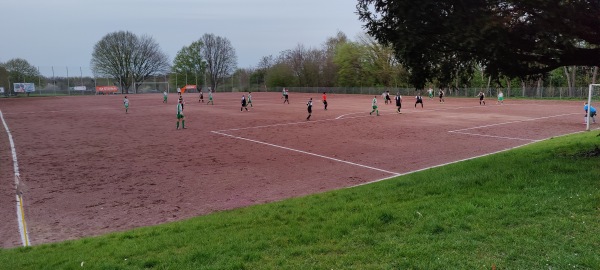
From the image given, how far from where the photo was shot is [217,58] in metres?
123

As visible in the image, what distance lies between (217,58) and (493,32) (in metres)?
119

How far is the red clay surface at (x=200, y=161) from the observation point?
1133 cm

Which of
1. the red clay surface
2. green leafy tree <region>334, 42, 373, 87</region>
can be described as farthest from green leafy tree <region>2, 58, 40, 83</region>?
the red clay surface

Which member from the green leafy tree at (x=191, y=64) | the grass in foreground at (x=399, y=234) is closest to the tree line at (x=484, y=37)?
the grass in foreground at (x=399, y=234)

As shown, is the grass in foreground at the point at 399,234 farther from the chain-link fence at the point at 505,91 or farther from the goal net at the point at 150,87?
the goal net at the point at 150,87

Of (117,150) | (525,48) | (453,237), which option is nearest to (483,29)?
(525,48)

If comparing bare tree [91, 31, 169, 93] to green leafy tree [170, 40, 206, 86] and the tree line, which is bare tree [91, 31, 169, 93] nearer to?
green leafy tree [170, 40, 206, 86]

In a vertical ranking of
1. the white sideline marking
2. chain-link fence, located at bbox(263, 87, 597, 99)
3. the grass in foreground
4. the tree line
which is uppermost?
the tree line

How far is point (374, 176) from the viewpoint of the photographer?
46.7 feet

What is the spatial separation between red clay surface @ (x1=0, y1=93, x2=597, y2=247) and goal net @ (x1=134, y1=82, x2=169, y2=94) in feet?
245

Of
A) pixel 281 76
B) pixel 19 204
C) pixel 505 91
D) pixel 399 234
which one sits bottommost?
pixel 19 204

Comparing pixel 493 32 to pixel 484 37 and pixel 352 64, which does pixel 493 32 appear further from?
pixel 352 64

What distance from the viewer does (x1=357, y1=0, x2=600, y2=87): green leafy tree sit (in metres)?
8.14

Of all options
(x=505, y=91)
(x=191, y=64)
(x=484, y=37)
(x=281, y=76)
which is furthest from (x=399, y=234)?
(x=191, y=64)
